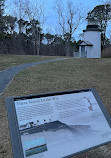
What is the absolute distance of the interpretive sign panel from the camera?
230 centimetres

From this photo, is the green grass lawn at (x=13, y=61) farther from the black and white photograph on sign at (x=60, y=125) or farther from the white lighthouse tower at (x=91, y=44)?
the black and white photograph on sign at (x=60, y=125)

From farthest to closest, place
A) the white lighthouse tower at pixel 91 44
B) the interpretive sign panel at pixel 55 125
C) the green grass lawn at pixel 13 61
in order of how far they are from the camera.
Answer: the white lighthouse tower at pixel 91 44 → the green grass lawn at pixel 13 61 → the interpretive sign panel at pixel 55 125

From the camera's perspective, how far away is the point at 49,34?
135 ft

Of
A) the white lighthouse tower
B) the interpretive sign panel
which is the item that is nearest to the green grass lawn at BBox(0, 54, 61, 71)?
the white lighthouse tower

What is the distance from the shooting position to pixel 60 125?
2.62 metres

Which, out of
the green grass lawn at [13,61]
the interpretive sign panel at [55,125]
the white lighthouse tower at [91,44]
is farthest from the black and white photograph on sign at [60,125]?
the white lighthouse tower at [91,44]

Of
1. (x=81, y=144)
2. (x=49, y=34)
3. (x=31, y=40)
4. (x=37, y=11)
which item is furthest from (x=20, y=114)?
(x=49, y=34)

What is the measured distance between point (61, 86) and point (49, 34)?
3631 centimetres

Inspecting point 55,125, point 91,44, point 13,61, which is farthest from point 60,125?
point 91,44

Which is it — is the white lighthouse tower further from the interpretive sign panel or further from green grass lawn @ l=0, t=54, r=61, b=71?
the interpretive sign panel

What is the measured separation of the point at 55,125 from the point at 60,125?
0.09 metres

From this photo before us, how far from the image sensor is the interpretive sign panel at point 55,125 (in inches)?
90.4

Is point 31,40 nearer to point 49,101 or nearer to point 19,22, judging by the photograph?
point 19,22

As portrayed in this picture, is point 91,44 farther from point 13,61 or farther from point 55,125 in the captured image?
point 55,125
